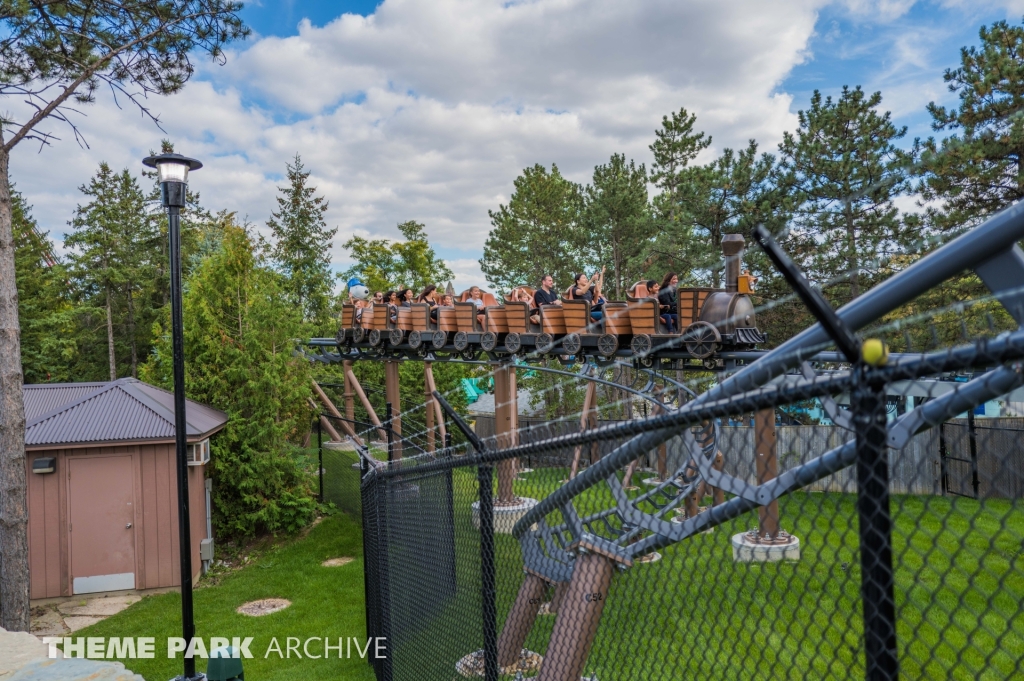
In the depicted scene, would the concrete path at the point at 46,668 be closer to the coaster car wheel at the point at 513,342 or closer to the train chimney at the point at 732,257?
the train chimney at the point at 732,257

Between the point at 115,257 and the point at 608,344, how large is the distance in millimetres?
29581

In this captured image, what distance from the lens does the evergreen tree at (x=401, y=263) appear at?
103 feet

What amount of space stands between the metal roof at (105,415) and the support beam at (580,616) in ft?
24.9

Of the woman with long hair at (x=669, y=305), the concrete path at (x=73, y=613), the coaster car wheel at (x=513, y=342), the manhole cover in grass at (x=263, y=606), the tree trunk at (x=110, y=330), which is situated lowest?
the manhole cover in grass at (x=263, y=606)

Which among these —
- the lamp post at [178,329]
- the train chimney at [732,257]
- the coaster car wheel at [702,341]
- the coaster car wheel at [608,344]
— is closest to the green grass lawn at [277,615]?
the lamp post at [178,329]

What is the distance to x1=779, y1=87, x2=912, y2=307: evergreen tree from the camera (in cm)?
1575

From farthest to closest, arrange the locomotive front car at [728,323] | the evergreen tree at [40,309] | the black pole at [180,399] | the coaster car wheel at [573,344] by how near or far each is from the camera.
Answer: the evergreen tree at [40,309], the coaster car wheel at [573,344], the locomotive front car at [728,323], the black pole at [180,399]

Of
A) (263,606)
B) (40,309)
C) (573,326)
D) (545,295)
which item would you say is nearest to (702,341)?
(573,326)

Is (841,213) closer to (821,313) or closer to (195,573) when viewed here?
(195,573)

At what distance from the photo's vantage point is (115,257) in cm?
3241

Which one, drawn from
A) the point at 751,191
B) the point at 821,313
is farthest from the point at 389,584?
the point at 751,191

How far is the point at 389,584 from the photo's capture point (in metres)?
4.63

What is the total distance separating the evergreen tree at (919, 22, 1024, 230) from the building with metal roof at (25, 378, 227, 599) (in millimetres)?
14106

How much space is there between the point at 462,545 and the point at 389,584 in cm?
57
